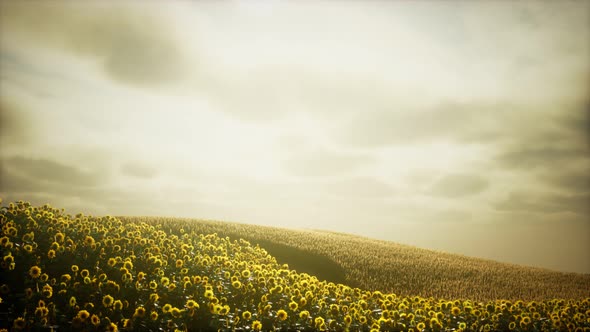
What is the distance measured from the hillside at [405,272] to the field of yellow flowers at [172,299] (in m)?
6.61

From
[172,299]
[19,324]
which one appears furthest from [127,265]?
[19,324]

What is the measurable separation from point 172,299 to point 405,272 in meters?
15.0

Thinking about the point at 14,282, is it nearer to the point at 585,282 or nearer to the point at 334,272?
the point at 334,272

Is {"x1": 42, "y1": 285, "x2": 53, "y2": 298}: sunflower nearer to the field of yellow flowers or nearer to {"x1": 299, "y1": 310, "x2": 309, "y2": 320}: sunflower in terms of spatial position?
the field of yellow flowers

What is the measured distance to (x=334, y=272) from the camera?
2002cm

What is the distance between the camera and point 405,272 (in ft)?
68.9

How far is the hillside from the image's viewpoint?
19062mm

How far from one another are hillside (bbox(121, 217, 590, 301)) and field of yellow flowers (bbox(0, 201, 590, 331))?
21.7ft

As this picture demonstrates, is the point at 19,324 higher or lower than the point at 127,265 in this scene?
lower

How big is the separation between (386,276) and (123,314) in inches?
575

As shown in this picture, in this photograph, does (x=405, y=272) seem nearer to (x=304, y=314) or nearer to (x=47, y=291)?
(x=304, y=314)

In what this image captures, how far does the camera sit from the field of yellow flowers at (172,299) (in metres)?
8.41

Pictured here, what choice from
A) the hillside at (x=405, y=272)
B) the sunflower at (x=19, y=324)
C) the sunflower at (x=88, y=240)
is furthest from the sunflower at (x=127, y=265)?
the hillside at (x=405, y=272)

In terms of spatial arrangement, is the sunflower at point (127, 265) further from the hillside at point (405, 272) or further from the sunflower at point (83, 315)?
the hillside at point (405, 272)
